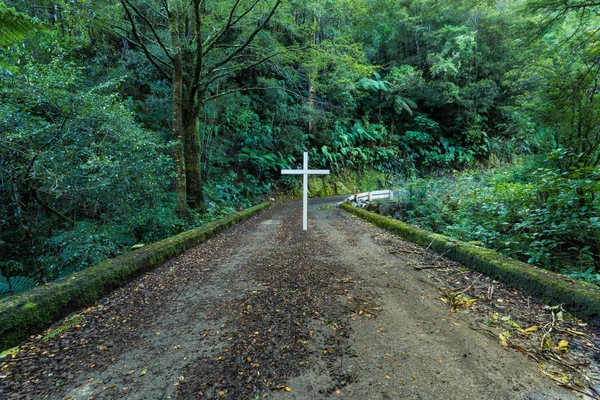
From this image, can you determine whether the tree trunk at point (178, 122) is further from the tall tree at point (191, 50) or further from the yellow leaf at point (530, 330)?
the yellow leaf at point (530, 330)

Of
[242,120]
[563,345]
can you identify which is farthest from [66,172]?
[242,120]

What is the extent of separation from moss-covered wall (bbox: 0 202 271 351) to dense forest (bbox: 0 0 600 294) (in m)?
0.66

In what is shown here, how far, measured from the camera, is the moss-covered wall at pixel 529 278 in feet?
A: 7.41

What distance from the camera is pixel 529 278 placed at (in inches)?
108

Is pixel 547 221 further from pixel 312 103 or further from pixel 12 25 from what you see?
pixel 312 103

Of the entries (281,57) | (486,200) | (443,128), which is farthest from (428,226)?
(443,128)

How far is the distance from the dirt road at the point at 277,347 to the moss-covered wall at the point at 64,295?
0.16m

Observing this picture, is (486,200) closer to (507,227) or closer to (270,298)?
(507,227)

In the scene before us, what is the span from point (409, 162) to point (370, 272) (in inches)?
789

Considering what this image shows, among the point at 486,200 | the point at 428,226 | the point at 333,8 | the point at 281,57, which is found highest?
the point at 333,8

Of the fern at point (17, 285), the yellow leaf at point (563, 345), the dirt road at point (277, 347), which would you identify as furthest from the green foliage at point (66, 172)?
the yellow leaf at point (563, 345)

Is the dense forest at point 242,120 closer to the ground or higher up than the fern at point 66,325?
higher up

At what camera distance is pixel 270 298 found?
2768 millimetres

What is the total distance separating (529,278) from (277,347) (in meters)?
2.54
